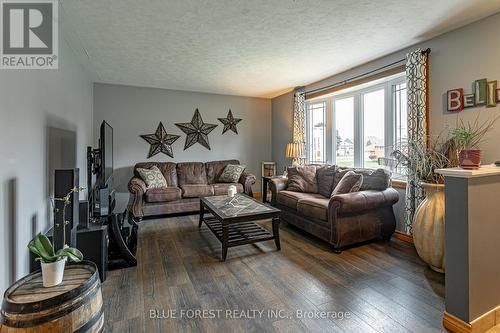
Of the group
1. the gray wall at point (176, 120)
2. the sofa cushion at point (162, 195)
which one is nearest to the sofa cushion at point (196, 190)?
the sofa cushion at point (162, 195)

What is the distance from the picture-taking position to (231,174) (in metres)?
4.99

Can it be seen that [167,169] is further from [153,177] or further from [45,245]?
[45,245]

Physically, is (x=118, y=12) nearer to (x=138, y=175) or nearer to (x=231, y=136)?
(x=138, y=175)

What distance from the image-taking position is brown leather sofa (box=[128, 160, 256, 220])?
4.07 meters

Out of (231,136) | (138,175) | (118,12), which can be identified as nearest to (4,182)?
(118,12)

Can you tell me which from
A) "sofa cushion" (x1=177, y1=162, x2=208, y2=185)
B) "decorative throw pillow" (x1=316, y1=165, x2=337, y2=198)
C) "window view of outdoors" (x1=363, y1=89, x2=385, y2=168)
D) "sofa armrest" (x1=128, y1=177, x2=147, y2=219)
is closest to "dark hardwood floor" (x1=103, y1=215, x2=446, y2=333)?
"decorative throw pillow" (x1=316, y1=165, x2=337, y2=198)

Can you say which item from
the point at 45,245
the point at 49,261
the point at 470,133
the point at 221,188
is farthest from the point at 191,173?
the point at 470,133

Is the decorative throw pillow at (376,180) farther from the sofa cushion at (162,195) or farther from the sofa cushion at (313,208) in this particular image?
the sofa cushion at (162,195)

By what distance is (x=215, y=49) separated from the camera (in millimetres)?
3043

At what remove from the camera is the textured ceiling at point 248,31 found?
2.14 meters

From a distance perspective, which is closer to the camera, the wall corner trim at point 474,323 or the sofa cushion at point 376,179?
the wall corner trim at point 474,323

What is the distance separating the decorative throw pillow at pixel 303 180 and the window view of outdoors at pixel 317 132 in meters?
0.86

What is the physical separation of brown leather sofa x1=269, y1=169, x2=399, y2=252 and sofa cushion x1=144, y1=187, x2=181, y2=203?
214 centimetres

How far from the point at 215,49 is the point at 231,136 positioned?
2.75 meters
